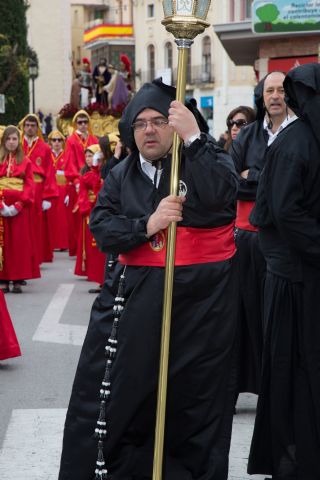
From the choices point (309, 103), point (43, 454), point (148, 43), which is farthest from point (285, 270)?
point (148, 43)

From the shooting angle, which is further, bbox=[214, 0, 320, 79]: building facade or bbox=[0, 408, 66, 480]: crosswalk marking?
bbox=[214, 0, 320, 79]: building facade

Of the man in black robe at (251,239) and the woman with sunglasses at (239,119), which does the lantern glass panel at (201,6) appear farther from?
the woman with sunglasses at (239,119)

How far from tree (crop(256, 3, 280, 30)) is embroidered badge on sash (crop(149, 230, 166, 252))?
758 centimetres

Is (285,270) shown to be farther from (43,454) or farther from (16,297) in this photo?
(16,297)

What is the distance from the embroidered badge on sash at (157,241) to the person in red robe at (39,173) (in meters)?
9.21

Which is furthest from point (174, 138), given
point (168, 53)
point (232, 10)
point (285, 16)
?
point (168, 53)

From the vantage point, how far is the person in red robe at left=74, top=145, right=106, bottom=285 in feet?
41.6

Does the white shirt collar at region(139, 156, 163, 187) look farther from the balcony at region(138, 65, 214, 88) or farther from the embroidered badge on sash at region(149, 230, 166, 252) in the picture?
the balcony at region(138, 65, 214, 88)

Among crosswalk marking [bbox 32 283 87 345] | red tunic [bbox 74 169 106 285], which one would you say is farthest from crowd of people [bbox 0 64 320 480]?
red tunic [bbox 74 169 106 285]

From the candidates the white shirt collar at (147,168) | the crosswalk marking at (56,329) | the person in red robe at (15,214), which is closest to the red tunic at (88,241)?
the person in red robe at (15,214)

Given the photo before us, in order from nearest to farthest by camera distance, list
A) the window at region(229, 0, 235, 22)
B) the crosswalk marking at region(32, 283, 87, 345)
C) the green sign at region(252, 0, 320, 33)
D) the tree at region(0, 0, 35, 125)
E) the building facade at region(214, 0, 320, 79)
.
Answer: the crosswalk marking at region(32, 283, 87, 345) < the green sign at region(252, 0, 320, 33) < the building facade at region(214, 0, 320, 79) < the tree at region(0, 0, 35, 125) < the window at region(229, 0, 235, 22)

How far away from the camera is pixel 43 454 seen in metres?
5.86

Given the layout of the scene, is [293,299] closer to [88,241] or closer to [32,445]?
[32,445]

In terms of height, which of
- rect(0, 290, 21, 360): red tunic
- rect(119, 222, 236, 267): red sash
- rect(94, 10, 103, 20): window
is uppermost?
rect(94, 10, 103, 20): window
